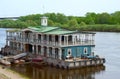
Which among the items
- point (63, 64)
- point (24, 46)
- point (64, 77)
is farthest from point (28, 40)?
point (64, 77)

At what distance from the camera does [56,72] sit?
5631 centimetres

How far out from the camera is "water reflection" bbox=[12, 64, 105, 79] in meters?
53.7

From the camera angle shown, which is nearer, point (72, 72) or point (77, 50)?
point (72, 72)

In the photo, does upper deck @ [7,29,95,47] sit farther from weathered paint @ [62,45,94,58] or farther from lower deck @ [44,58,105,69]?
lower deck @ [44,58,105,69]

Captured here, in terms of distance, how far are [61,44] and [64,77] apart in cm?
878

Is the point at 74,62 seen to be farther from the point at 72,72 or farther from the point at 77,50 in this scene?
the point at 77,50

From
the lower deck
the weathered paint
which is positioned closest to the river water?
the lower deck

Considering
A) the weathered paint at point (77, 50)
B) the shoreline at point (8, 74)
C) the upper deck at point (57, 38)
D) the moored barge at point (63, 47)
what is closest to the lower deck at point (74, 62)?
the moored barge at point (63, 47)

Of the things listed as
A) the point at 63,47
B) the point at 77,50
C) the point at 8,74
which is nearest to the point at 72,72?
the point at 63,47

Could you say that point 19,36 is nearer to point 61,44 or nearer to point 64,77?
point 61,44

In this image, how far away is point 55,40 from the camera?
6306cm

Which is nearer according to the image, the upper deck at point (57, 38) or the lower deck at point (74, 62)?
the lower deck at point (74, 62)

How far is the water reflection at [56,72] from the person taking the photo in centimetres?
5366

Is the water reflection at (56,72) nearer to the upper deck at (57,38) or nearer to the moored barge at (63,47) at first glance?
the moored barge at (63,47)
